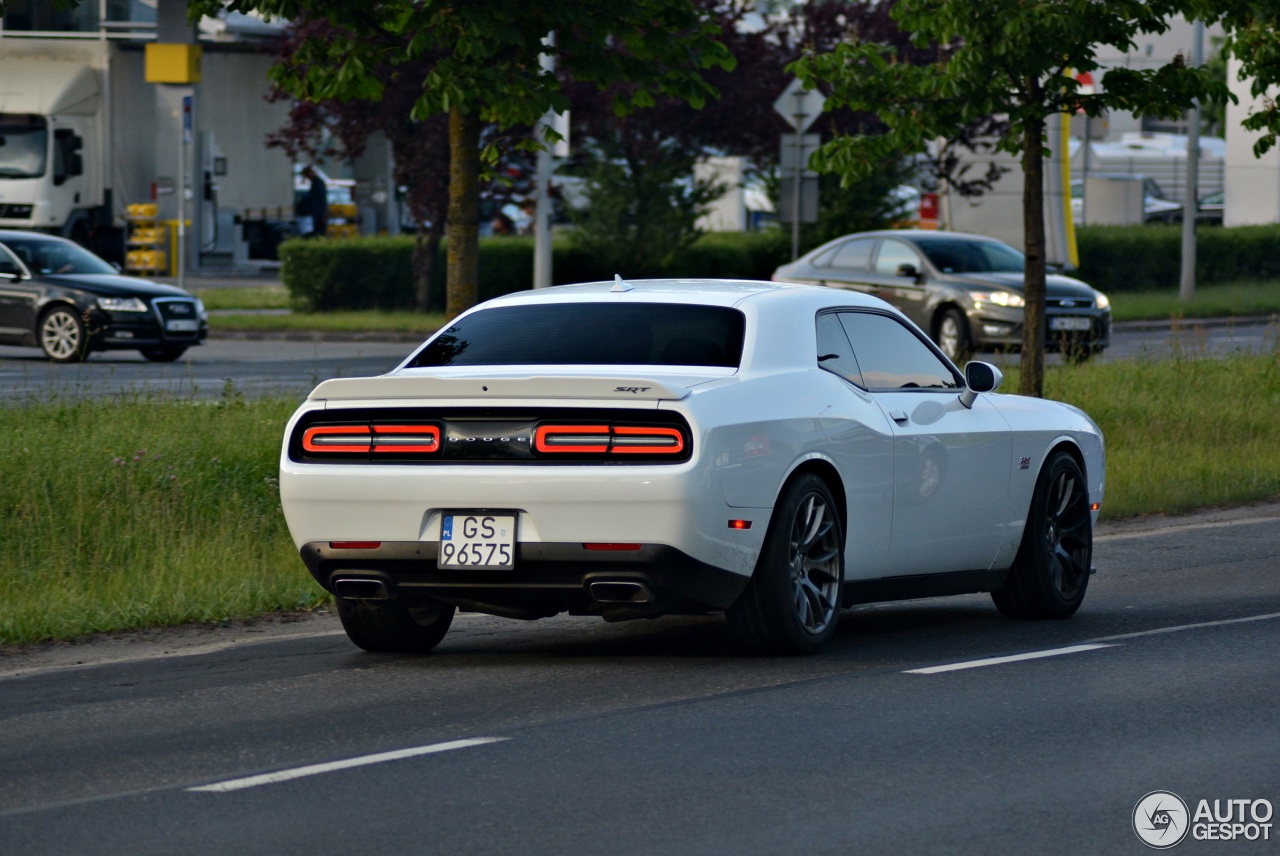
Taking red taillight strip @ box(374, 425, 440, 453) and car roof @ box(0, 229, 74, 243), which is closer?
red taillight strip @ box(374, 425, 440, 453)

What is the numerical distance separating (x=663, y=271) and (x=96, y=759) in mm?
28678

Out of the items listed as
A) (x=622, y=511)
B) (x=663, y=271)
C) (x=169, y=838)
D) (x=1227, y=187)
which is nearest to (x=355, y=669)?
(x=622, y=511)

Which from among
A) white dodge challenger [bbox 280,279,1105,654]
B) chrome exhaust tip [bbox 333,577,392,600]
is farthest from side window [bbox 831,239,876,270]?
chrome exhaust tip [bbox 333,577,392,600]

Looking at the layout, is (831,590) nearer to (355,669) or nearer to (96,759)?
(355,669)

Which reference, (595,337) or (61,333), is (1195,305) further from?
(595,337)

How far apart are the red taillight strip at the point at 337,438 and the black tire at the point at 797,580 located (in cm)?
152

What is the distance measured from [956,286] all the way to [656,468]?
19254 mm

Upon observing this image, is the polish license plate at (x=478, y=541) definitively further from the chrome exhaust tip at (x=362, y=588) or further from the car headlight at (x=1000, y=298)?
the car headlight at (x=1000, y=298)

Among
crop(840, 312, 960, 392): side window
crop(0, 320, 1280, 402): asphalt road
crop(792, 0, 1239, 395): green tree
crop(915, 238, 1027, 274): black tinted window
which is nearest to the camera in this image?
crop(840, 312, 960, 392): side window

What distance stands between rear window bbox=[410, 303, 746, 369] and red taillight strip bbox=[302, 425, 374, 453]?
78cm

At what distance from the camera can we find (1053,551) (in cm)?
1017
